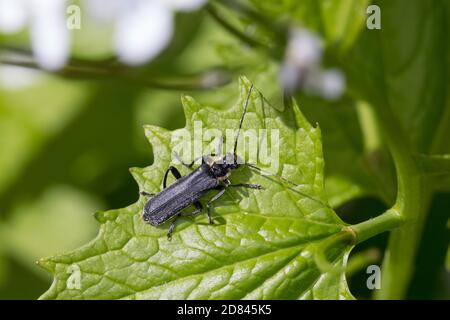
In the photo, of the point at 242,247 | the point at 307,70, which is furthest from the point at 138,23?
the point at 242,247

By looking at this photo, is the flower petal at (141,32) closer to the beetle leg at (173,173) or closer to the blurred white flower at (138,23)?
the blurred white flower at (138,23)

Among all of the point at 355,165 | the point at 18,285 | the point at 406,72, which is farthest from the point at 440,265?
the point at 18,285

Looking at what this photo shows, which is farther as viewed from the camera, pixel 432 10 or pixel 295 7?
pixel 432 10

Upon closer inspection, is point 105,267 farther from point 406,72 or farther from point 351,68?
point 406,72

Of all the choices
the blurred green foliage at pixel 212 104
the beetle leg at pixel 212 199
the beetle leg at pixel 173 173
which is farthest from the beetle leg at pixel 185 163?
the blurred green foliage at pixel 212 104

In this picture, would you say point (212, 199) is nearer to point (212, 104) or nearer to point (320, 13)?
point (320, 13)
